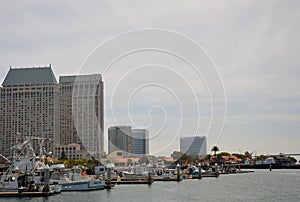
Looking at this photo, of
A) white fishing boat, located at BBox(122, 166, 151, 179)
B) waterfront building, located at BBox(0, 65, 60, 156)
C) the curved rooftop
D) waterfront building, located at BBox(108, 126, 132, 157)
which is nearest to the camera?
white fishing boat, located at BBox(122, 166, 151, 179)

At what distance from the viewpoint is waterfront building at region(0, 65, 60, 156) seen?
169m

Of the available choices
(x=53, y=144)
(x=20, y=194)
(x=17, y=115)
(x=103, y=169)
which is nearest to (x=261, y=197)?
(x=20, y=194)

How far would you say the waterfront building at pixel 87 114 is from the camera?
15488cm

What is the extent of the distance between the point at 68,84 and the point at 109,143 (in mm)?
33905

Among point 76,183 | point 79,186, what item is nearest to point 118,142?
point 79,186

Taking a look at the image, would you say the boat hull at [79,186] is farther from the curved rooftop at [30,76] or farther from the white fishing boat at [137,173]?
the curved rooftop at [30,76]

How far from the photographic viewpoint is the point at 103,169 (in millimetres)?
91688

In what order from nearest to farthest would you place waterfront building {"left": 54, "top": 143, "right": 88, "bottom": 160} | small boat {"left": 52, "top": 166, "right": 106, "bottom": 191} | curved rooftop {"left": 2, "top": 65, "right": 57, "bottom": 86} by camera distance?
small boat {"left": 52, "top": 166, "right": 106, "bottom": 191}
waterfront building {"left": 54, "top": 143, "right": 88, "bottom": 160}
curved rooftop {"left": 2, "top": 65, "right": 57, "bottom": 86}

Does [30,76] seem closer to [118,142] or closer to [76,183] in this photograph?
[118,142]

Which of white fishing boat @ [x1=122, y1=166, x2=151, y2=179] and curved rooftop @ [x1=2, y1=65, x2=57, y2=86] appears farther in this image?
curved rooftop @ [x1=2, y1=65, x2=57, y2=86]

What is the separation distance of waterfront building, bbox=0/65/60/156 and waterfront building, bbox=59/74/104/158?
5.81 m

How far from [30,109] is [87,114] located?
28.8m

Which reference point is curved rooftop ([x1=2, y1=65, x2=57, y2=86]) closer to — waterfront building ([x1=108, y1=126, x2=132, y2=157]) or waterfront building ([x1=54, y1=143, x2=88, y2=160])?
waterfront building ([x1=54, y1=143, x2=88, y2=160])

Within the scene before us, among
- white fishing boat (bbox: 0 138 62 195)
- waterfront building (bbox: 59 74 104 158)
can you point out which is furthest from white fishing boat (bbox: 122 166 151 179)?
waterfront building (bbox: 59 74 104 158)
